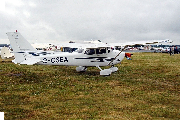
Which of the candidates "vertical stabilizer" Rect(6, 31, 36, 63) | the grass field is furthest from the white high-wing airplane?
the grass field

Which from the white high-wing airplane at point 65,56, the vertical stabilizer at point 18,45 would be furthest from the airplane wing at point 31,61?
the vertical stabilizer at point 18,45

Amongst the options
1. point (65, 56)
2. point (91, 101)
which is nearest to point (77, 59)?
point (65, 56)

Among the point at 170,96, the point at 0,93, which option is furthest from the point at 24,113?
the point at 170,96

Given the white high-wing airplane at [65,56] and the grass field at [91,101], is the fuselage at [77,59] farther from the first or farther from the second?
the grass field at [91,101]

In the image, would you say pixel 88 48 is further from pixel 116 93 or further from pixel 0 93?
pixel 0 93

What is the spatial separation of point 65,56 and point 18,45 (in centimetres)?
319

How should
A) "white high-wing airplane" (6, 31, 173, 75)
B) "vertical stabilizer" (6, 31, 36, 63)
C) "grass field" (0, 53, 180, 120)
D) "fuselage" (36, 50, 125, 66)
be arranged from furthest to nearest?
"fuselage" (36, 50, 125, 66) → "white high-wing airplane" (6, 31, 173, 75) → "vertical stabilizer" (6, 31, 36, 63) → "grass field" (0, 53, 180, 120)

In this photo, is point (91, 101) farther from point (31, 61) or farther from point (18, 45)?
point (18, 45)

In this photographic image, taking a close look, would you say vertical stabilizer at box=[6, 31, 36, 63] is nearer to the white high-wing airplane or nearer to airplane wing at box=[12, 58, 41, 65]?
the white high-wing airplane

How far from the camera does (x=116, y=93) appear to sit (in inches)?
362

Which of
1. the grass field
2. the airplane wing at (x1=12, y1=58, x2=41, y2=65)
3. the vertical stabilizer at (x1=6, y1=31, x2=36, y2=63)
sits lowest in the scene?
the grass field

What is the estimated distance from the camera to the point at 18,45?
44.5 feet

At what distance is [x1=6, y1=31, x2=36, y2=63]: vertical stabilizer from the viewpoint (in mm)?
13406

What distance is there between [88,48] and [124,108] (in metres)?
6.72
